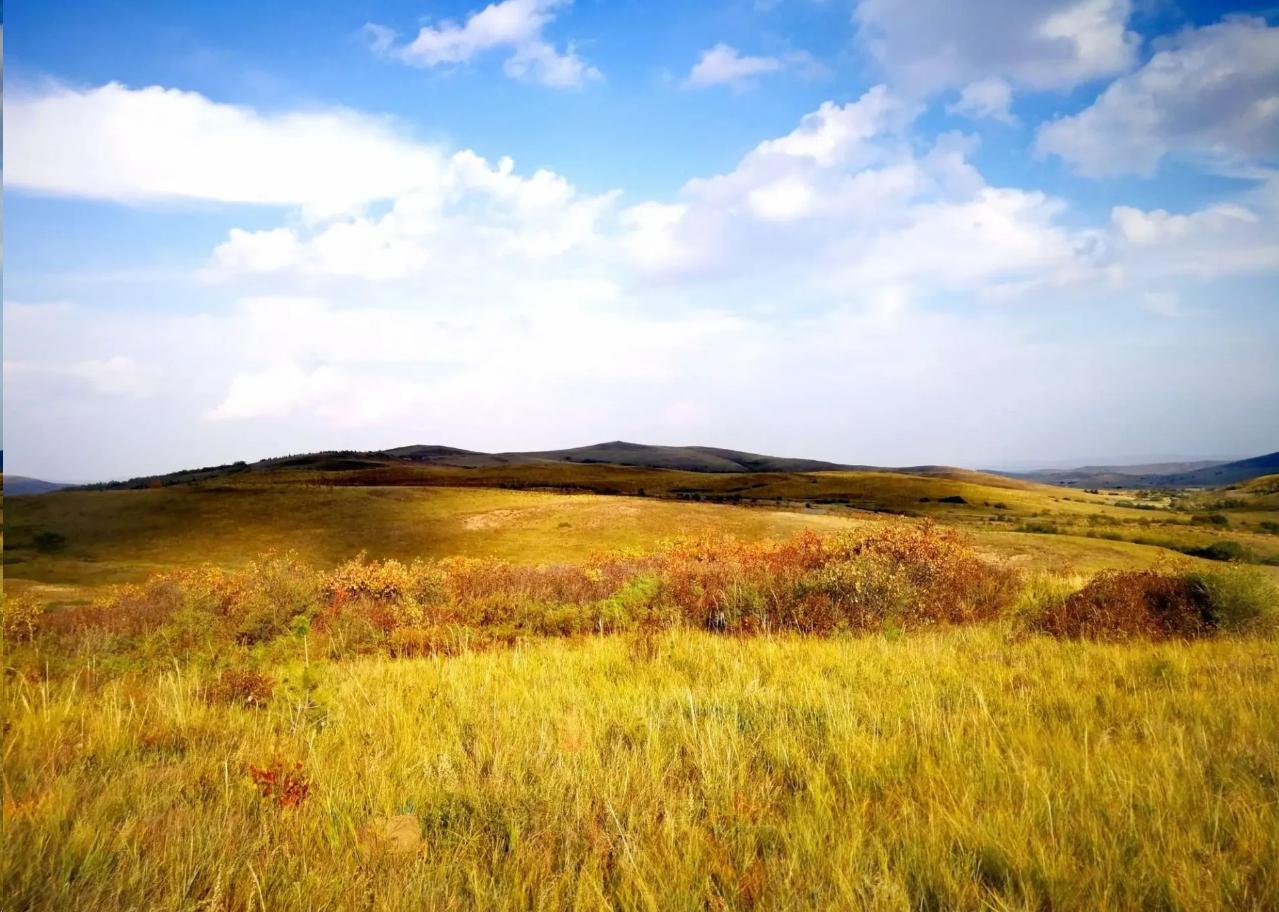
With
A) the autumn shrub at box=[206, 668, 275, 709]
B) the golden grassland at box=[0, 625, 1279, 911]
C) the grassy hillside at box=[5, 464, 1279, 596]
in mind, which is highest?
the golden grassland at box=[0, 625, 1279, 911]

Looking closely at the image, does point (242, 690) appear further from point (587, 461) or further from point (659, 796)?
point (587, 461)

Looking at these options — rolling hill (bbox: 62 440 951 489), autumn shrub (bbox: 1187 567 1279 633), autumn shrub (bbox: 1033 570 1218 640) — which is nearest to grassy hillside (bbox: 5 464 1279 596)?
autumn shrub (bbox: 1033 570 1218 640)

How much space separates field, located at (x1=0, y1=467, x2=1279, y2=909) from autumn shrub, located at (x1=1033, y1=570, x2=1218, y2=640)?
73 millimetres

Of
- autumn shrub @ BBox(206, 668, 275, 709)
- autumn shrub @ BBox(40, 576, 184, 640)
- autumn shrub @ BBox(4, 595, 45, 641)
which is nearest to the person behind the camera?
autumn shrub @ BBox(206, 668, 275, 709)

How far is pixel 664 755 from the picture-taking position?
13.4ft

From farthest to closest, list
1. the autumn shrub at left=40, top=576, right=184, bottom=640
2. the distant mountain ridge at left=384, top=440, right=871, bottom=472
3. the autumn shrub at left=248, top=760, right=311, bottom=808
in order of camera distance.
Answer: the distant mountain ridge at left=384, top=440, right=871, bottom=472, the autumn shrub at left=40, top=576, right=184, bottom=640, the autumn shrub at left=248, top=760, right=311, bottom=808

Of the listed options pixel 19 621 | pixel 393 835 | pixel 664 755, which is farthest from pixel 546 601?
pixel 393 835

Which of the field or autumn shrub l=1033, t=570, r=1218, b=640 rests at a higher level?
the field

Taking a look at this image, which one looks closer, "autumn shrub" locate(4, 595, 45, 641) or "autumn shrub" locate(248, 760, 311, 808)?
"autumn shrub" locate(248, 760, 311, 808)

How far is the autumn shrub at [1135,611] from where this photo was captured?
8.94 meters

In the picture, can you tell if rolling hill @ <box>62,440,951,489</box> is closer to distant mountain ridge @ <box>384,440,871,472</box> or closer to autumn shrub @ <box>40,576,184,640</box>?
distant mountain ridge @ <box>384,440,871,472</box>

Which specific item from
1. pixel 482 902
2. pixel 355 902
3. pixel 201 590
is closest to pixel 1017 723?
pixel 482 902

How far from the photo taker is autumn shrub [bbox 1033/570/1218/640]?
8938 millimetres

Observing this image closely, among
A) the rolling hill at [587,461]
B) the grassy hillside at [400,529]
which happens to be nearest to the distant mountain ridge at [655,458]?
the rolling hill at [587,461]
